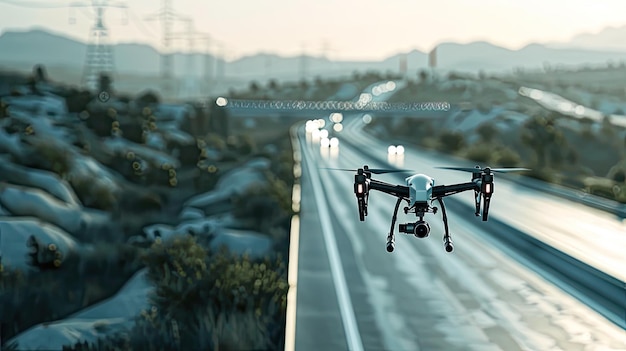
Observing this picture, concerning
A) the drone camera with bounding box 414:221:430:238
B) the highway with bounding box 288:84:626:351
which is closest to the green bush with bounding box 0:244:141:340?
the highway with bounding box 288:84:626:351

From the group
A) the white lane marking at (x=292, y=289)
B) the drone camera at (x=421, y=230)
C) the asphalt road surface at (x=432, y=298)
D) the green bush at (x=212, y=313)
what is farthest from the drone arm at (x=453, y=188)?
the green bush at (x=212, y=313)

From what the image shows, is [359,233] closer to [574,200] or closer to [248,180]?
[574,200]

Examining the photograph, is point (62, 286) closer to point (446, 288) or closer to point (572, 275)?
point (446, 288)

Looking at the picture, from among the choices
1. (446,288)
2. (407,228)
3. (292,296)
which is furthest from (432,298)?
(407,228)

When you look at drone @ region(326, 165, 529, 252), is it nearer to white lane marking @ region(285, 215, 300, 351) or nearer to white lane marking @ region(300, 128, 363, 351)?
white lane marking @ region(285, 215, 300, 351)

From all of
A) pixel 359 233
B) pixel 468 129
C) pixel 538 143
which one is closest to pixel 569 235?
pixel 359 233

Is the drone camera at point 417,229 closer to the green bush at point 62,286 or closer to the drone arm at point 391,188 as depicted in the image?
the drone arm at point 391,188
